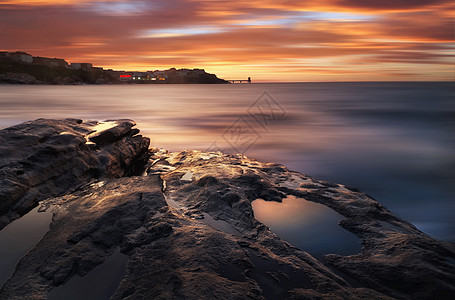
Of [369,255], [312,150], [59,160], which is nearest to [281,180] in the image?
[369,255]

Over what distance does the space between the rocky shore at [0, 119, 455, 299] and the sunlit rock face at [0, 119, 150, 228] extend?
0.02m

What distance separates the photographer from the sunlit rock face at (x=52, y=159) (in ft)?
14.5

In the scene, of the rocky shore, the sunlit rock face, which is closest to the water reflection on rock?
the rocky shore

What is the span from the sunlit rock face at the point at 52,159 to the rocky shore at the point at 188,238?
0.07 ft

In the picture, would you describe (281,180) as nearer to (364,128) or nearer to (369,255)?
(369,255)

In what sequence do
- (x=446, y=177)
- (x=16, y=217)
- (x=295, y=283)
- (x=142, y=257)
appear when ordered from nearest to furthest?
(x=295, y=283), (x=142, y=257), (x=16, y=217), (x=446, y=177)

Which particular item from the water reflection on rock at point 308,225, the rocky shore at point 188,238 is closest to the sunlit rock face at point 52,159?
the rocky shore at point 188,238

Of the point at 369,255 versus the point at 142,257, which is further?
the point at 369,255

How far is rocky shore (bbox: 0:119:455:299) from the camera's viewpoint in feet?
8.87

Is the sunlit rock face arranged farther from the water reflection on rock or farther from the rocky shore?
the water reflection on rock

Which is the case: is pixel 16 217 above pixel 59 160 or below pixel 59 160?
below

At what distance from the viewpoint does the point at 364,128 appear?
1864cm

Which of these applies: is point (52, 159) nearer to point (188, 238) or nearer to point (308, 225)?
point (188, 238)

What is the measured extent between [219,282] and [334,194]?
345 cm
